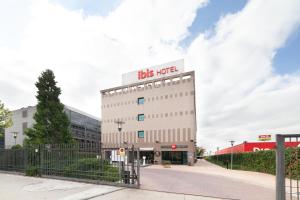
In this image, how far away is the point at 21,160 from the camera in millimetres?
17453

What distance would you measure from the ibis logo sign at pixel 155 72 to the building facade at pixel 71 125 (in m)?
15.3

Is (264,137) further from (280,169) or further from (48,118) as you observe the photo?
(280,169)

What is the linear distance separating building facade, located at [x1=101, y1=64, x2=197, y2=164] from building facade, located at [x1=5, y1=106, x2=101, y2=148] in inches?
460

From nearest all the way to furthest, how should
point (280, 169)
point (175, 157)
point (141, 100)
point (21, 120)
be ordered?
point (280, 169) < point (175, 157) < point (141, 100) < point (21, 120)

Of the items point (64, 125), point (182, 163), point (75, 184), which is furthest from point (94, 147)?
point (182, 163)

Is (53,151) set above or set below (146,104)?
below

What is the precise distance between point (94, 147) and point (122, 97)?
31924 mm

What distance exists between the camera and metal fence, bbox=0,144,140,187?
474 inches

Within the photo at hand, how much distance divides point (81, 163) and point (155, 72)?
99.3 feet

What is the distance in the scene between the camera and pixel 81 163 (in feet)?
44.4

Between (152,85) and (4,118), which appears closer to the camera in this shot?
(4,118)

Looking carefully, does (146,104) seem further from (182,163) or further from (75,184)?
(75,184)

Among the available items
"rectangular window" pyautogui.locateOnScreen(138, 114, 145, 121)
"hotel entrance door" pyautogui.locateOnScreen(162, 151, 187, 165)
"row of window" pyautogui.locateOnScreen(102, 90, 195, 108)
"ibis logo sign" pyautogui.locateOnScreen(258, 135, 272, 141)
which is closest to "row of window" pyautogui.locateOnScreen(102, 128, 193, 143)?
"rectangular window" pyautogui.locateOnScreen(138, 114, 145, 121)

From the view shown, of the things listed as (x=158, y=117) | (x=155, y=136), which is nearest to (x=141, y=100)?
(x=158, y=117)
